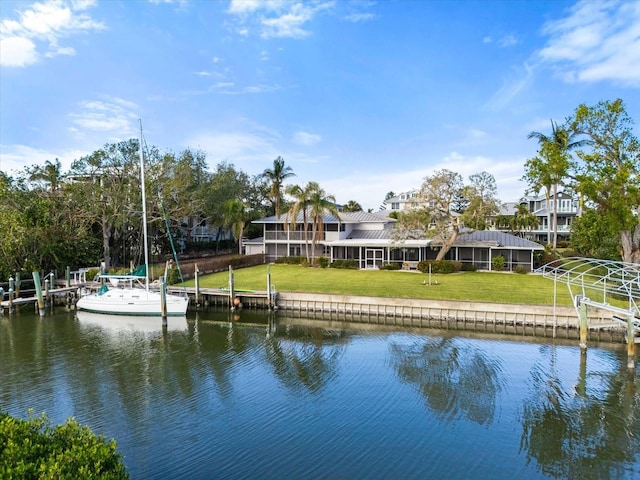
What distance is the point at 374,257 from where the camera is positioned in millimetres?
45000

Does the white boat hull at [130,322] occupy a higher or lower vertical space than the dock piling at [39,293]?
lower

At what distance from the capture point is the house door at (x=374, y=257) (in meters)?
44.9

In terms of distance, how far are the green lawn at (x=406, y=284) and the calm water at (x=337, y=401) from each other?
17.1 ft

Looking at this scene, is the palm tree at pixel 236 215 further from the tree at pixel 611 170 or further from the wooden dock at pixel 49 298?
the tree at pixel 611 170

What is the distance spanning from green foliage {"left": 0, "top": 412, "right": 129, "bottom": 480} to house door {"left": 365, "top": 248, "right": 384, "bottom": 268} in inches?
1503

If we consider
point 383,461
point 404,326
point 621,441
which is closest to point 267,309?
point 404,326

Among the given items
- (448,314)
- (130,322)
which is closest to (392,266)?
(448,314)

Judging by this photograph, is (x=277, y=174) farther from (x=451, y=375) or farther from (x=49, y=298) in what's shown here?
(x=451, y=375)

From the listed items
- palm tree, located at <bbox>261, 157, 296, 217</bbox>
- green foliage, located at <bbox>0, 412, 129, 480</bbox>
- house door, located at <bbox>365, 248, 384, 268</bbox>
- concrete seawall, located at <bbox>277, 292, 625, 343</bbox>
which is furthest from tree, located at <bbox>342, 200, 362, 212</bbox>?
green foliage, located at <bbox>0, 412, 129, 480</bbox>

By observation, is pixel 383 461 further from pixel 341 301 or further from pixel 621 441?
pixel 341 301

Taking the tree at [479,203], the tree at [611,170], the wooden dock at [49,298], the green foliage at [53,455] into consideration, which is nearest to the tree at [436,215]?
the tree at [479,203]

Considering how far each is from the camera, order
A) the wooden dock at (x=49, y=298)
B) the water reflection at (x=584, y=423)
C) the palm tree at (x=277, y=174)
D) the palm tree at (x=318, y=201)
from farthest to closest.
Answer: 1. the palm tree at (x=277, y=174)
2. the palm tree at (x=318, y=201)
3. the wooden dock at (x=49, y=298)
4. the water reflection at (x=584, y=423)

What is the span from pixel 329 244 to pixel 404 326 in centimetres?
1974

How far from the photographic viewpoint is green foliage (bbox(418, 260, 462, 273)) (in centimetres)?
4062
